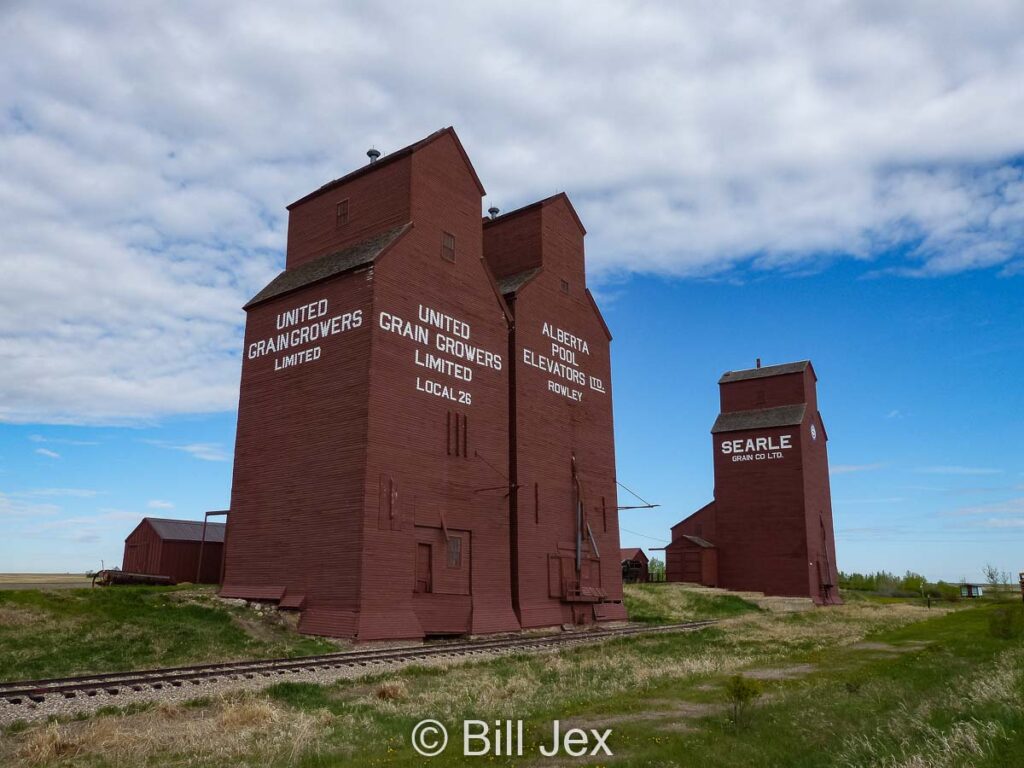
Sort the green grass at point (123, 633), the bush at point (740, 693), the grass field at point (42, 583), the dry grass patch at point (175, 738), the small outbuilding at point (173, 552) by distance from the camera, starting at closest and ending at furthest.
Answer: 1. the dry grass patch at point (175, 738)
2. the bush at point (740, 693)
3. the green grass at point (123, 633)
4. the small outbuilding at point (173, 552)
5. the grass field at point (42, 583)

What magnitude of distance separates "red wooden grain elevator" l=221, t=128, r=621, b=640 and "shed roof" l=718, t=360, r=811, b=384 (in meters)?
28.4

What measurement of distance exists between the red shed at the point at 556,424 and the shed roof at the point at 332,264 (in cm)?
696

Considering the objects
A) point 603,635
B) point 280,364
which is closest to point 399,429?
point 280,364

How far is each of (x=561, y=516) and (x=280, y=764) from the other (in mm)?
25272

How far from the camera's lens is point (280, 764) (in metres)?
9.34

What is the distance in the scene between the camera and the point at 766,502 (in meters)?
51.7

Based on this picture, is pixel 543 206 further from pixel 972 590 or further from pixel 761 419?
pixel 972 590

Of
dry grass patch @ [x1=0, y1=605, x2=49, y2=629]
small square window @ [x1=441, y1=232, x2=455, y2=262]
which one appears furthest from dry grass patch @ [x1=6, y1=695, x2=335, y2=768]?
small square window @ [x1=441, y1=232, x2=455, y2=262]

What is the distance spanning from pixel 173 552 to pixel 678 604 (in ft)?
88.0

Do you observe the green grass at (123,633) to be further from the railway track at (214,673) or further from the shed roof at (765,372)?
the shed roof at (765,372)

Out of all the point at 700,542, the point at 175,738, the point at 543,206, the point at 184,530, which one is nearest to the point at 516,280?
the point at 543,206

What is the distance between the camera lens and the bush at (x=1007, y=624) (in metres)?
23.2

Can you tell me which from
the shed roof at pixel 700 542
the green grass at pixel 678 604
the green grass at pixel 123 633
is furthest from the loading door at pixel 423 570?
the shed roof at pixel 700 542

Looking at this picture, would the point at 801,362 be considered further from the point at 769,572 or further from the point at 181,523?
the point at 181,523
